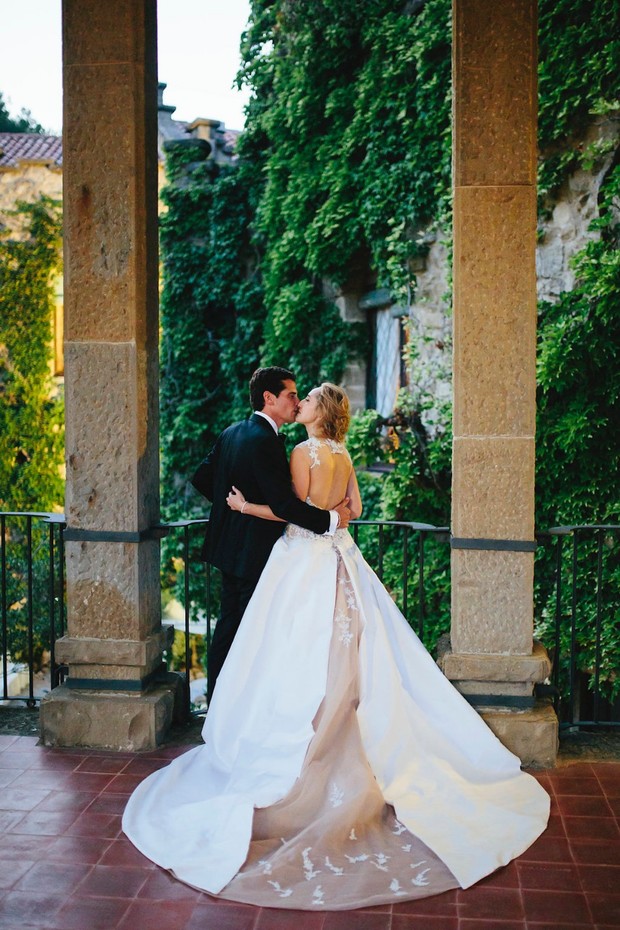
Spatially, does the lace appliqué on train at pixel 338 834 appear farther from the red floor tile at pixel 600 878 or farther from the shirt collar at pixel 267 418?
the shirt collar at pixel 267 418

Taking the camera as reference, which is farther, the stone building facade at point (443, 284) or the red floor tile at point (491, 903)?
the stone building facade at point (443, 284)

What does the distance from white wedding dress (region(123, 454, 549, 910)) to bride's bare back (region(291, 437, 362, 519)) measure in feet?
0.55

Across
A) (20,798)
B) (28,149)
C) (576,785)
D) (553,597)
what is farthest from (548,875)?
(28,149)

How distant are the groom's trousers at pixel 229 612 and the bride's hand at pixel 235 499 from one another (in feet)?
1.12

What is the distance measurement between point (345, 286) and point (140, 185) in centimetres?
680

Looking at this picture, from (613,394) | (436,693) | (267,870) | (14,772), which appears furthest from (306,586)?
(613,394)

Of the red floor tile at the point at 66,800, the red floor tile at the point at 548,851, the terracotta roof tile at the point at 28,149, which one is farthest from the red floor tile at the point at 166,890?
the terracotta roof tile at the point at 28,149

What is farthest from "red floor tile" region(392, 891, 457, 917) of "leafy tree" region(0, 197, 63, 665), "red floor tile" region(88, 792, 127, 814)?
"leafy tree" region(0, 197, 63, 665)

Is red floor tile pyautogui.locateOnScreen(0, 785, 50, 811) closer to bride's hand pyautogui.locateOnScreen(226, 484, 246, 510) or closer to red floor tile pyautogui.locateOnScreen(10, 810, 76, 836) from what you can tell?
red floor tile pyautogui.locateOnScreen(10, 810, 76, 836)

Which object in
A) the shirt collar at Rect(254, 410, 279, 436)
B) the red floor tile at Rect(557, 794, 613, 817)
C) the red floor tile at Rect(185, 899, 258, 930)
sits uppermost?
the shirt collar at Rect(254, 410, 279, 436)

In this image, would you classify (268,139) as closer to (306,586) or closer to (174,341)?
(174,341)

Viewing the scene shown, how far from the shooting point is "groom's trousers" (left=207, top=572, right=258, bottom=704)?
4195 mm

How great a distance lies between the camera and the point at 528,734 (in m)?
3.97
